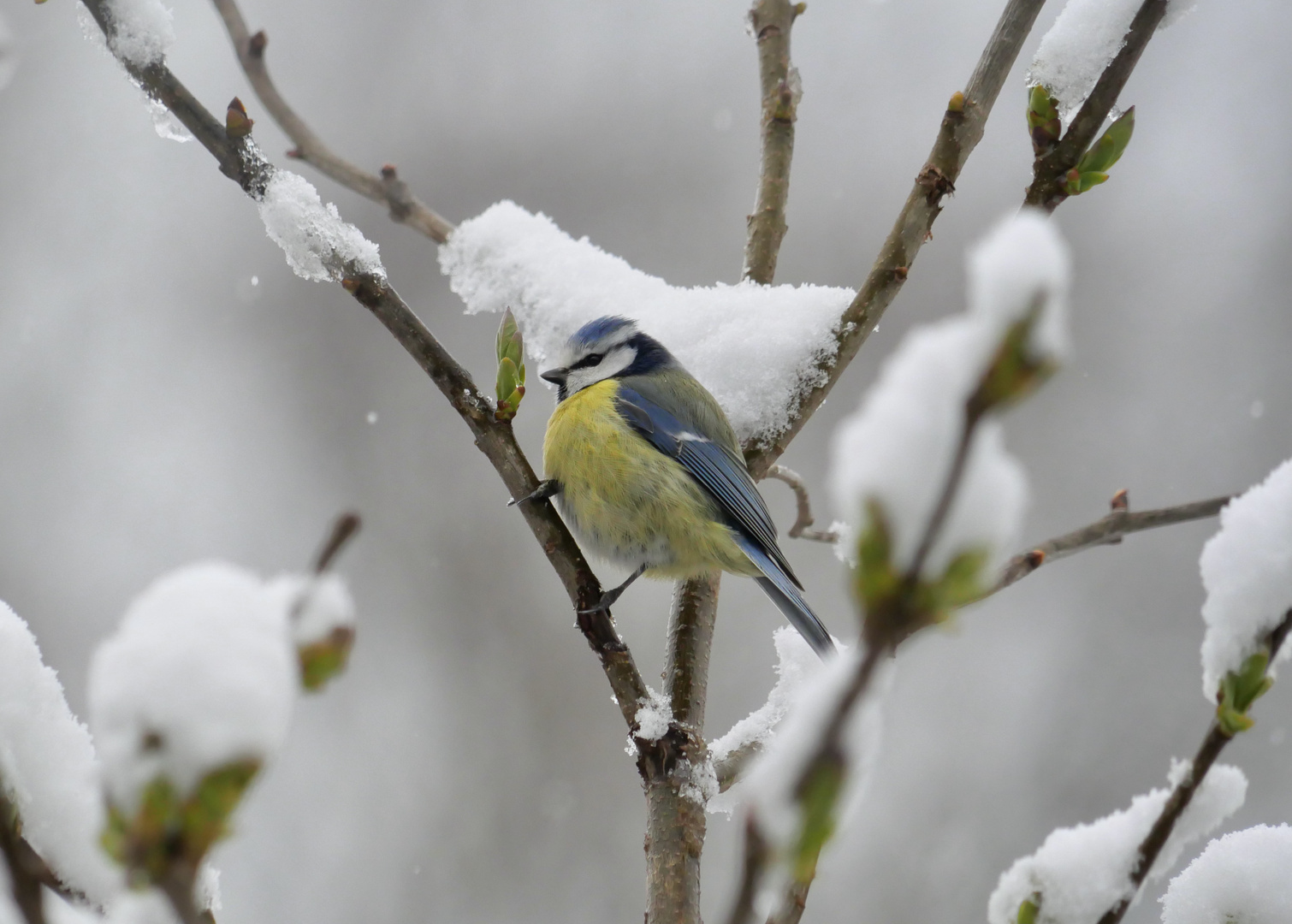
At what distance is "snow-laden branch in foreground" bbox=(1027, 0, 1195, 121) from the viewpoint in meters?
1.31

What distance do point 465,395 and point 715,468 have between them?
0.80 metres

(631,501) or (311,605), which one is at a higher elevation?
(631,501)

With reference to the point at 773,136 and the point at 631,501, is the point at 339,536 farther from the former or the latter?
the point at 773,136

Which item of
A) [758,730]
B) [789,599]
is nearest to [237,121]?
[758,730]

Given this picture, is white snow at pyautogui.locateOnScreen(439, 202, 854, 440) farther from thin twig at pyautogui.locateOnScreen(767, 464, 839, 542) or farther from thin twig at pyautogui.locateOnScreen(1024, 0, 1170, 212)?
thin twig at pyautogui.locateOnScreen(1024, 0, 1170, 212)

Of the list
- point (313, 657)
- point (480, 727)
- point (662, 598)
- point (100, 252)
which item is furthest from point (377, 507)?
point (313, 657)

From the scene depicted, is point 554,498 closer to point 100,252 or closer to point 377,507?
point 377,507

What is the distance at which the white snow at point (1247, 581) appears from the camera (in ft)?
1.75

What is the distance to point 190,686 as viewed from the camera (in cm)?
40

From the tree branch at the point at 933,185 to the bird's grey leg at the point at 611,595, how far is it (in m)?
0.47

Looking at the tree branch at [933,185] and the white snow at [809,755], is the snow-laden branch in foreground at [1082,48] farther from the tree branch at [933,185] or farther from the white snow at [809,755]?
the white snow at [809,755]

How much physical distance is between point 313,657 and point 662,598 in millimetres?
4721

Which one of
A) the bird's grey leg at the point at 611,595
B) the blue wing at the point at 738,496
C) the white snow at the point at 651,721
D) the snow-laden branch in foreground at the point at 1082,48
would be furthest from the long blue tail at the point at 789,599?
the snow-laden branch in foreground at the point at 1082,48

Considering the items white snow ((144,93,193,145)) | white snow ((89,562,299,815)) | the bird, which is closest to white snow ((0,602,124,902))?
white snow ((89,562,299,815))
